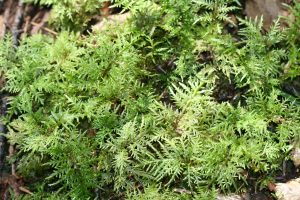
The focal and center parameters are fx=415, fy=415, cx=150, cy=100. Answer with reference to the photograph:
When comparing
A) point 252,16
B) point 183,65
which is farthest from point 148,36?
point 252,16

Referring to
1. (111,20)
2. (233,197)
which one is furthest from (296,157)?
(111,20)

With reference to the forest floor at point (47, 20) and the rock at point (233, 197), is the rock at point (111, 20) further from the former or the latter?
the rock at point (233, 197)

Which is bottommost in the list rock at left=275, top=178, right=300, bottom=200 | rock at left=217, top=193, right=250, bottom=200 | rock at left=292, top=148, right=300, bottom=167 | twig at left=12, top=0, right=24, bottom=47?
rock at left=217, top=193, right=250, bottom=200

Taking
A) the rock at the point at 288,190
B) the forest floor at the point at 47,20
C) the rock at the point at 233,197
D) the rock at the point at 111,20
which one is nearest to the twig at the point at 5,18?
the forest floor at the point at 47,20

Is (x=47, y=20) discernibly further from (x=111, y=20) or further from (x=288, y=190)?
(x=288, y=190)

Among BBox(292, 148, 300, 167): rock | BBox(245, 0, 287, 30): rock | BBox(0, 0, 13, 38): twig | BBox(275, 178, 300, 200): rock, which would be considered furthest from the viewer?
BBox(0, 0, 13, 38): twig

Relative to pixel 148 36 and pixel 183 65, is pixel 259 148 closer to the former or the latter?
pixel 183 65

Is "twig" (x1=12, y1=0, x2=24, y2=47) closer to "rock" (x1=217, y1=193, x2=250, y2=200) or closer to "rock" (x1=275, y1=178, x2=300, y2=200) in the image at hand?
"rock" (x1=217, y1=193, x2=250, y2=200)

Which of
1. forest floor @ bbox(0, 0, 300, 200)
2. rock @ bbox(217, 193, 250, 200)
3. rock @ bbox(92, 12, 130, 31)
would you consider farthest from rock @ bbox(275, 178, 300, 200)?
rock @ bbox(92, 12, 130, 31)
